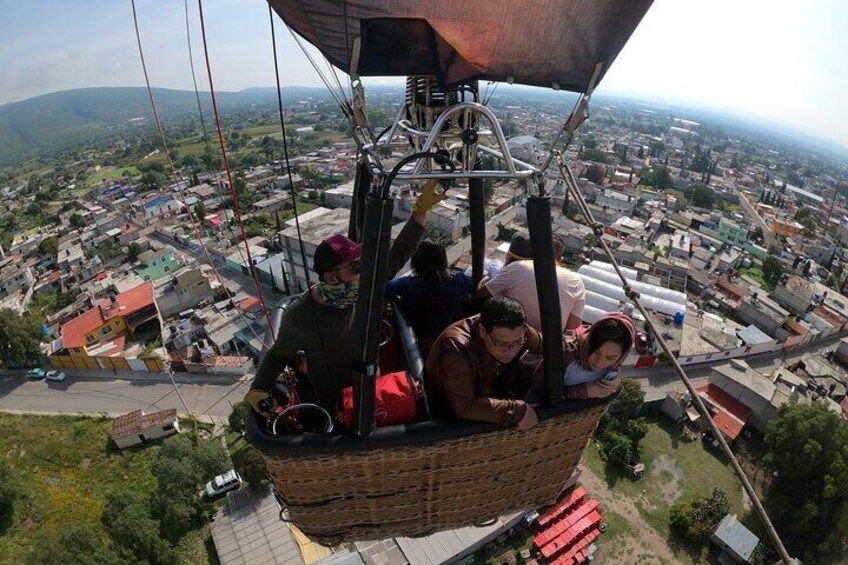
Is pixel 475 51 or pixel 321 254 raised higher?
pixel 475 51

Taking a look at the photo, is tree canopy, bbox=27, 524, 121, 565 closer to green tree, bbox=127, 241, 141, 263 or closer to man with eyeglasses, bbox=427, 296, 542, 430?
man with eyeglasses, bbox=427, 296, 542, 430

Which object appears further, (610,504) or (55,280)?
(55,280)

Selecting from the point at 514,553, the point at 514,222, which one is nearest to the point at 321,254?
the point at 514,553

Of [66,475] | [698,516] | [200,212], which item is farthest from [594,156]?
[66,475]

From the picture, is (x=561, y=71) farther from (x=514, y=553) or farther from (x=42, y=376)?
(x=42, y=376)

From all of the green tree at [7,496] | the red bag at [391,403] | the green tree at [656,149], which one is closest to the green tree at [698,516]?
the red bag at [391,403]

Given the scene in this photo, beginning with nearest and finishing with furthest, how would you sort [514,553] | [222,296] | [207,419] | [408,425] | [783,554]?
[408,425] → [783,554] → [514,553] → [207,419] → [222,296]

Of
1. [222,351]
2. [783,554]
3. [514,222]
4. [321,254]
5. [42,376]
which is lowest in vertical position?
[42,376]
